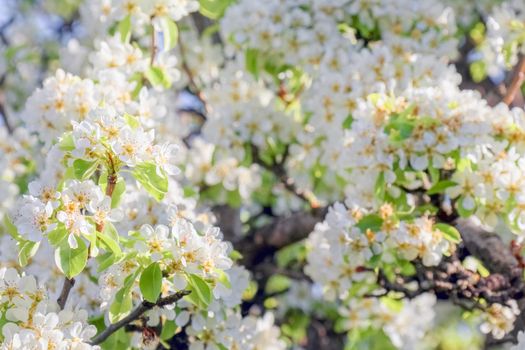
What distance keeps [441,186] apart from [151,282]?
3.28 feet

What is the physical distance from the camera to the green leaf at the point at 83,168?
203 centimetres

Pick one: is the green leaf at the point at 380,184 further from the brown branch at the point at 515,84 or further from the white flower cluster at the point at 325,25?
the white flower cluster at the point at 325,25

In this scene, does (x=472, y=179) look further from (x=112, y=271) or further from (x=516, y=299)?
(x=112, y=271)

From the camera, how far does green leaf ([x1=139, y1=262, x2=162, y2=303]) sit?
1.99m

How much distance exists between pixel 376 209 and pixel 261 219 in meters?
2.11

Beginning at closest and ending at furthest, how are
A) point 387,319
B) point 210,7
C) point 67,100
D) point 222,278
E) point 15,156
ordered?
1. point 222,278
2. point 67,100
3. point 210,7
4. point 15,156
5. point 387,319

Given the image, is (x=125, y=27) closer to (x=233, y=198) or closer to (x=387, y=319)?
(x=233, y=198)

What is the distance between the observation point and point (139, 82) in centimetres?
304

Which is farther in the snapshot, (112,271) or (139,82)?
(139,82)

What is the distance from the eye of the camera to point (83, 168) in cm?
204

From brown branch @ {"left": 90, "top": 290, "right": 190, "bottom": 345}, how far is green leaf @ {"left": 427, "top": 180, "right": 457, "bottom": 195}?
0.90 metres

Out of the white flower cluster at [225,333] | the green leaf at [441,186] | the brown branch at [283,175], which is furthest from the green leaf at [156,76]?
the green leaf at [441,186]

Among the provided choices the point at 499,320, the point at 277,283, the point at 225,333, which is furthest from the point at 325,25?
the point at 277,283

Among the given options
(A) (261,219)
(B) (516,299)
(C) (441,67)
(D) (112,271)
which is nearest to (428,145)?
(B) (516,299)
